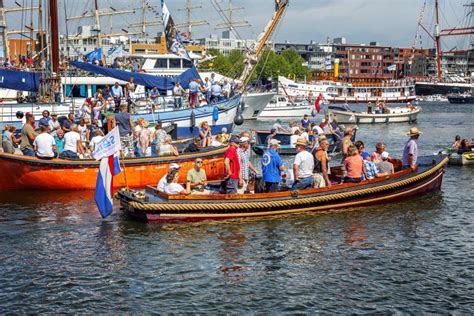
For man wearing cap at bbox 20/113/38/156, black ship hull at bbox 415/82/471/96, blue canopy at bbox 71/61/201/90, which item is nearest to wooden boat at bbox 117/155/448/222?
man wearing cap at bbox 20/113/38/156

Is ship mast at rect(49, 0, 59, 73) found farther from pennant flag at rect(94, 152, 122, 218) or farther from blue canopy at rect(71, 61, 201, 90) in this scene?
pennant flag at rect(94, 152, 122, 218)

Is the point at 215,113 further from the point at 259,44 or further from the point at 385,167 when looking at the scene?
the point at 385,167

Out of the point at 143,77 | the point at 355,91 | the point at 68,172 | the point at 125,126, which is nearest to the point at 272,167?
the point at 68,172

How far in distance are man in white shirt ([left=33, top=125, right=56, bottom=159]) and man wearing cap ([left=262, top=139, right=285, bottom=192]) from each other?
730cm

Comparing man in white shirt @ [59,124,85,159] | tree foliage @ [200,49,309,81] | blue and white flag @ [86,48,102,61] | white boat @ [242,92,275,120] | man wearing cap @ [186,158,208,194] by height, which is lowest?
man wearing cap @ [186,158,208,194]

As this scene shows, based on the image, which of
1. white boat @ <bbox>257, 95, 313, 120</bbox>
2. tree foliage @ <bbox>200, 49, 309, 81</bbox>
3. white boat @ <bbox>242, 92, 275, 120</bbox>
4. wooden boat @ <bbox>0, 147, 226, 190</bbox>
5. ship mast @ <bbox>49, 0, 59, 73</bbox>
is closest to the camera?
wooden boat @ <bbox>0, 147, 226, 190</bbox>

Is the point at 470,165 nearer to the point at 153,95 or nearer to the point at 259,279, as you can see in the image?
the point at 153,95

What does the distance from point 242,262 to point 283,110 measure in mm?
54112

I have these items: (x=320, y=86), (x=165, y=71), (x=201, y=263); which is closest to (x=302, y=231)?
(x=201, y=263)

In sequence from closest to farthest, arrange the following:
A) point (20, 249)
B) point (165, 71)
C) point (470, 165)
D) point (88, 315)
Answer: point (88, 315)
point (20, 249)
point (470, 165)
point (165, 71)

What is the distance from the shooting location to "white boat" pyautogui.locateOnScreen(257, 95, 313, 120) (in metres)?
66.3

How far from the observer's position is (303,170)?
17688mm

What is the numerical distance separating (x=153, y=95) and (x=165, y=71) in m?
9.77

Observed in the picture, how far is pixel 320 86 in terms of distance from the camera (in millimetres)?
110875
